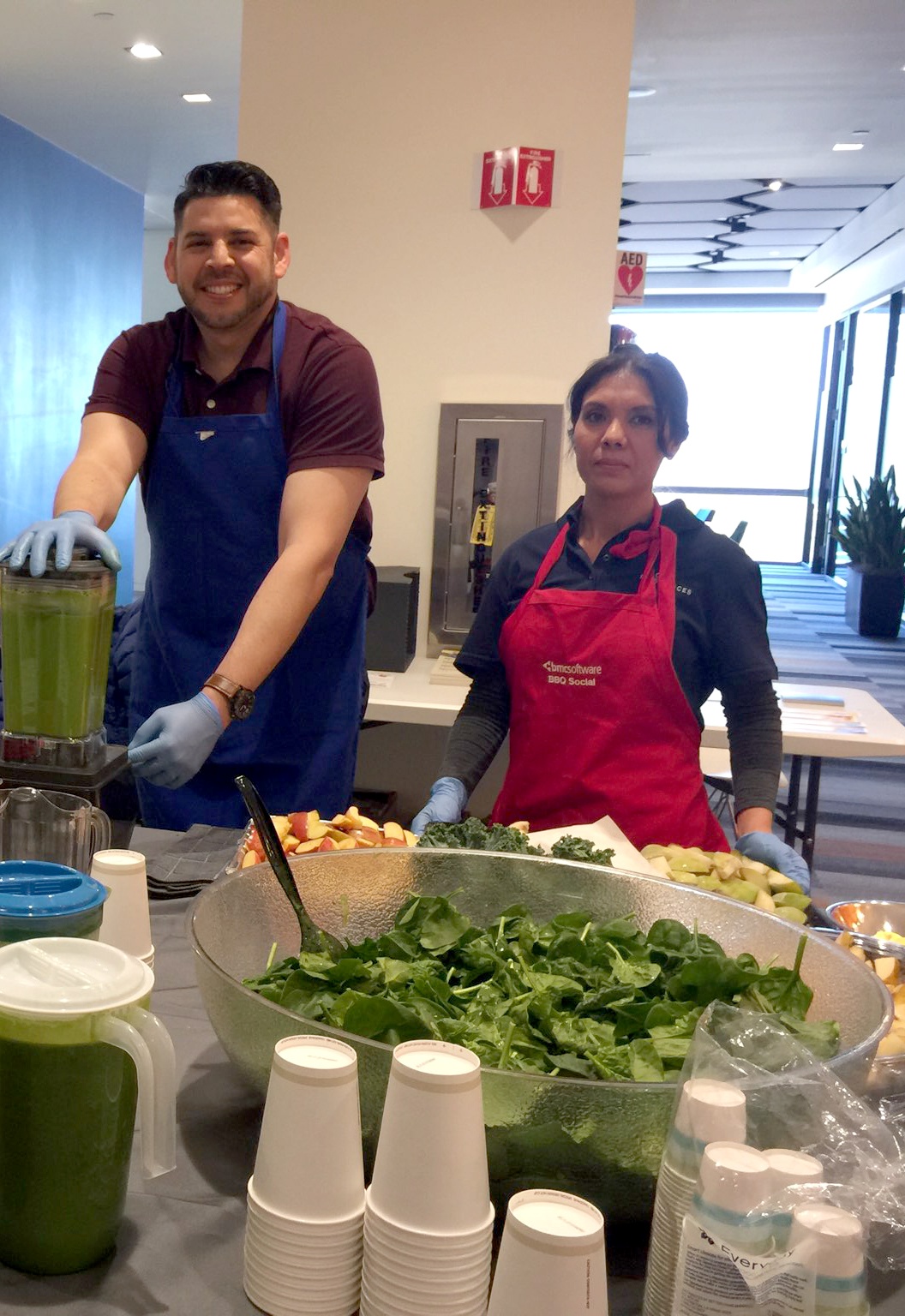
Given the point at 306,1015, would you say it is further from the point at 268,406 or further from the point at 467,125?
the point at 467,125

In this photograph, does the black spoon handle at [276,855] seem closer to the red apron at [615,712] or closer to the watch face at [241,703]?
the watch face at [241,703]

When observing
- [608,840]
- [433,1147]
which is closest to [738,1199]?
[433,1147]

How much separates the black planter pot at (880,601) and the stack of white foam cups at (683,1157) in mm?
10066

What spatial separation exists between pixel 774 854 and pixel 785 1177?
1415 millimetres

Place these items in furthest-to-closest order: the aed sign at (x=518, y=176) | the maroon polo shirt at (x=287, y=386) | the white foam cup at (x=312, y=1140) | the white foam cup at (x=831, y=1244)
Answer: the aed sign at (x=518, y=176)
the maroon polo shirt at (x=287, y=386)
the white foam cup at (x=312, y=1140)
the white foam cup at (x=831, y=1244)

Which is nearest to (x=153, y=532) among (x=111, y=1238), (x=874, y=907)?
(x=874, y=907)

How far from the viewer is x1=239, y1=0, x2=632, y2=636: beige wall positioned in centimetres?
336

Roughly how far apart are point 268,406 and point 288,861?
1.21 m

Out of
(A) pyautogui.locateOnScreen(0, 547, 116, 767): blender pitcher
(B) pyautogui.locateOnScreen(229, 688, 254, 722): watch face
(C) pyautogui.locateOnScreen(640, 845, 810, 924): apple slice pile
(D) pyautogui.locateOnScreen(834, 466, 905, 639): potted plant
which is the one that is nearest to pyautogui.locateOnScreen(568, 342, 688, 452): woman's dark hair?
(B) pyautogui.locateOnScreen(229, 688, 254, 722): watch face

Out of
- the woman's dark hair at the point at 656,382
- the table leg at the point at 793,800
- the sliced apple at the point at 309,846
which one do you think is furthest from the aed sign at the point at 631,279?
the sliced apple at the point at 309,846

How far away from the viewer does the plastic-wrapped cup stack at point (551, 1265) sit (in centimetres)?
60

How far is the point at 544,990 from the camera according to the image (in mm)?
918

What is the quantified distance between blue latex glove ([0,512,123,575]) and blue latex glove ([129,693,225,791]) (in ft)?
0.93

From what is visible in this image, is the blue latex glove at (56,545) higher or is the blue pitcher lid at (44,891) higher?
the blue latex glove at (56,545)
